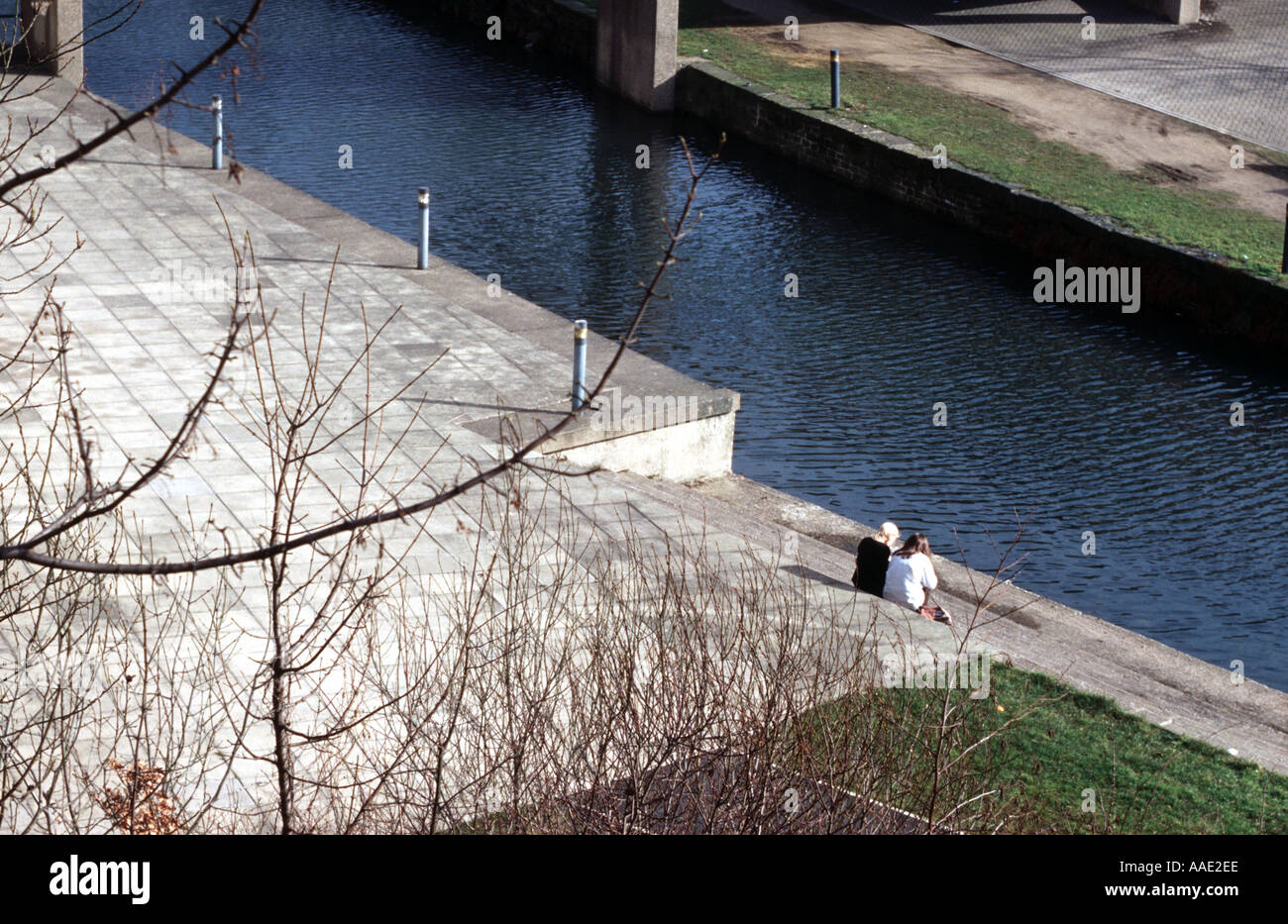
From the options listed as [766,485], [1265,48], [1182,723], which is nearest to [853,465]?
[766,485]

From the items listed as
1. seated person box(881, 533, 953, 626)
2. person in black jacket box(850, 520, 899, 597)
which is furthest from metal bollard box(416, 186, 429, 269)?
seated person box(881, 533, 953, 626)

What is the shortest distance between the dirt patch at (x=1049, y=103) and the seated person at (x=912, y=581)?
42.1ft

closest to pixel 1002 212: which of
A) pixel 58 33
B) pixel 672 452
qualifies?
pixel 672 452

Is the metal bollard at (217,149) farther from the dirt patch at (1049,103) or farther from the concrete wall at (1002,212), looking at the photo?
the dirt patch at (1049,103)

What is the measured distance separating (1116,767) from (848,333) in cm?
1194

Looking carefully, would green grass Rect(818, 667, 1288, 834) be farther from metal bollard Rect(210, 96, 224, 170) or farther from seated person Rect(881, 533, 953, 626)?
metal bollard Rect(210, 96, 224, 170)
